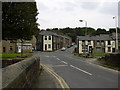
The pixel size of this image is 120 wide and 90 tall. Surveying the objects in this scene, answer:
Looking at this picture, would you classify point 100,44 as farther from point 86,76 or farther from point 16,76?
point 16,76

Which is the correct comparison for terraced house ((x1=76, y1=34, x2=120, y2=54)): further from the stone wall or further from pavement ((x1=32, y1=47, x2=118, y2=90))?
the stone wall

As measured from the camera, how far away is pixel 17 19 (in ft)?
72.8

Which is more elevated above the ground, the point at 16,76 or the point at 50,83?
the point at 16,76

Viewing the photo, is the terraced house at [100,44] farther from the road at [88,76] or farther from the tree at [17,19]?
the road at [88,76]

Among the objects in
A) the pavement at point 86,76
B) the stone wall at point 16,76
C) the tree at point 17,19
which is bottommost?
the pavement at point 86,76

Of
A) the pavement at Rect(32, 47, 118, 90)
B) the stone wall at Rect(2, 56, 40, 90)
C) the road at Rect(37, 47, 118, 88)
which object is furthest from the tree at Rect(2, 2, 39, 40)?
the stone wall at Rect(2, 56, 40, 90)

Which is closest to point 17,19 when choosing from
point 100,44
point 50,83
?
point 50,83

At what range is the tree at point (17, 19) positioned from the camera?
21.5 m

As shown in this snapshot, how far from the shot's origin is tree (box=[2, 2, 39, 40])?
2147 cm

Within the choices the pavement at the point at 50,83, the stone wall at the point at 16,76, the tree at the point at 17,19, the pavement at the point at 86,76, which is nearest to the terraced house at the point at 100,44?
the tree at the point at 17,19

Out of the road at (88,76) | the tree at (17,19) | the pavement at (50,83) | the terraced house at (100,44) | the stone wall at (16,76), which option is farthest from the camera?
the terraced house at (100,44)

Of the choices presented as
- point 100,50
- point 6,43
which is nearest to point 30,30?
point 6,43

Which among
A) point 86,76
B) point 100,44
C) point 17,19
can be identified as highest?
point 17,19

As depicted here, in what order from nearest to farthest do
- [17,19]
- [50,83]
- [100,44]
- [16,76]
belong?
[16,76], [50,83], [17,19], [100,44]
